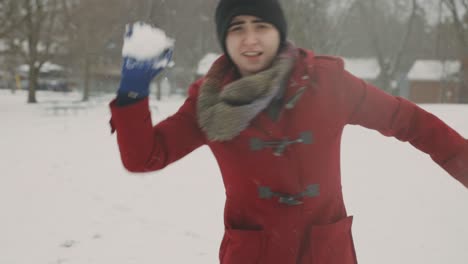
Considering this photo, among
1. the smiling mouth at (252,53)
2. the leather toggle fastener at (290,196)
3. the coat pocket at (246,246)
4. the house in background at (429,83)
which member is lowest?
the coat pocket at (246,246)

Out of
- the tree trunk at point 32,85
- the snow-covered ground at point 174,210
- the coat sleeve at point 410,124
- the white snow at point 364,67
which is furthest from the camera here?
the white snow at point 364,67

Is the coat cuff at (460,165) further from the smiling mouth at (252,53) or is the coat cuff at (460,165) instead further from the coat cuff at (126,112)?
the coat cuff at (126,112)

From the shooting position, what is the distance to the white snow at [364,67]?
46969 mm

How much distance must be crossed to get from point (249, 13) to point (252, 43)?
114 millimetres

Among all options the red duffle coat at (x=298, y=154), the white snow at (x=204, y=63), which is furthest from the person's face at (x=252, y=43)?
the white snow at (x=204, y=63)

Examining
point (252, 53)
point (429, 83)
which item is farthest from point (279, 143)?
point (429, 83)

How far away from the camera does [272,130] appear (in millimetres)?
1418

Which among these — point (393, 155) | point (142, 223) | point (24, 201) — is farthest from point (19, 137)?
point (393, 155)

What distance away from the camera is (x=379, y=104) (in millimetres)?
1537

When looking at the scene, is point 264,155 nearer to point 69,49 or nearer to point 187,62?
point 69,49

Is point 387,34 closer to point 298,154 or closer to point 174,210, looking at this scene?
point 174,210

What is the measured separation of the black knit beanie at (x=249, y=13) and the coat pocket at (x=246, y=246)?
2.18 ft

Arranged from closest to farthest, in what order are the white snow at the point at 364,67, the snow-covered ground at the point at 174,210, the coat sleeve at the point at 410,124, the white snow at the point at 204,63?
the coat sleeve at the point at 410,124 → the snow-covered ground at the point at 174,210 → the white snow at the point at 204,63 → the white snow at the point at 364,67

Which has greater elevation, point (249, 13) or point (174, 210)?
point (249, 13)
